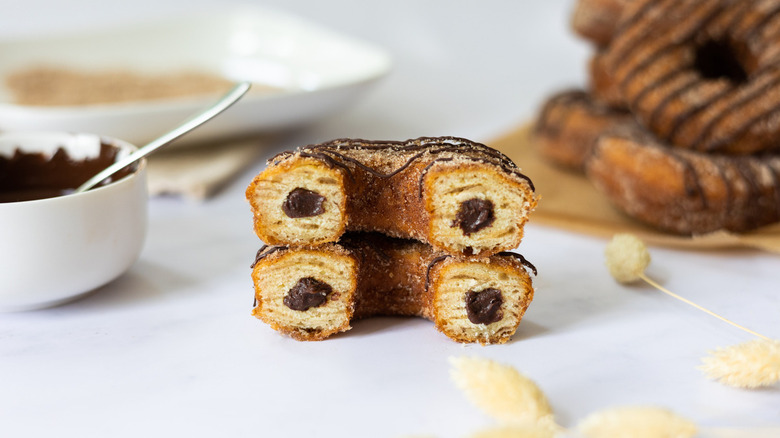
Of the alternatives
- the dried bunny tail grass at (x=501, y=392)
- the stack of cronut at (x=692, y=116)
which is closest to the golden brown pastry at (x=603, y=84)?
the stack of cronut at (x=692, y=116)

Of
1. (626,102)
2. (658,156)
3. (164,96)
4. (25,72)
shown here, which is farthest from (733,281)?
(25,72)

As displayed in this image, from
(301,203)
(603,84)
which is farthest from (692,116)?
(301,203)

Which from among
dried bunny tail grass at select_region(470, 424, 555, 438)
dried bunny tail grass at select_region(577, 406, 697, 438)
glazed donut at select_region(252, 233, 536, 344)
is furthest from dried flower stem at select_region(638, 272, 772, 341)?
dried bunny tail grass at select_region(470, 424, 555, 438)

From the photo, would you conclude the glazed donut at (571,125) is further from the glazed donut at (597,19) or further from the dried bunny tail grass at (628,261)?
Result: the dried bunny tail grass at (628,261)

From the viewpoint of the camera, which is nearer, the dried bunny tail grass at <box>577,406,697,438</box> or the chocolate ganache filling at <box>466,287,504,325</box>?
the dried bunny tail grass at <box>577,406,697,438</box>

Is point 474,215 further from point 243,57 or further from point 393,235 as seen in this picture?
point 243,57

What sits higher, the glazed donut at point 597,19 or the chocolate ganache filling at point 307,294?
the glazed donut at point 597,19

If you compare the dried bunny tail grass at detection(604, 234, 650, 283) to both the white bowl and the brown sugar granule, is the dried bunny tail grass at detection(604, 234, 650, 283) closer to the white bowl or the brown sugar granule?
the white bowl
